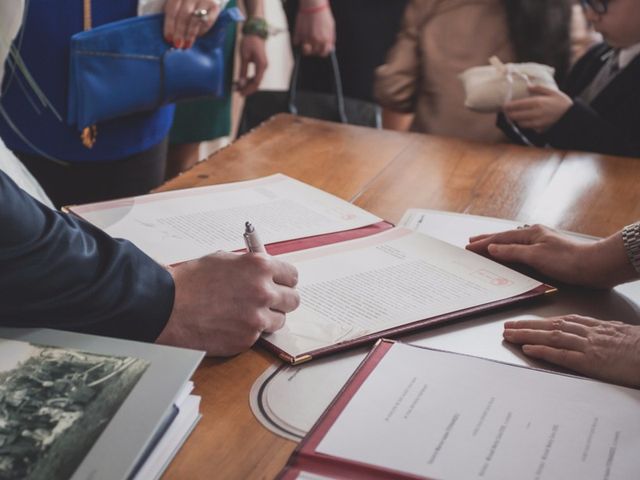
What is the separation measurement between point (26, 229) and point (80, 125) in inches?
27.6

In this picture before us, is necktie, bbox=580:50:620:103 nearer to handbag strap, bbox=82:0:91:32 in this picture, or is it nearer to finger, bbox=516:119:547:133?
finger, bbox=516:119:547:133

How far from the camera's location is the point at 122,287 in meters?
0.74

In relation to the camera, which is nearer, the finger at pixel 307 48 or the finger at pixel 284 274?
the finger at pixel 284 274

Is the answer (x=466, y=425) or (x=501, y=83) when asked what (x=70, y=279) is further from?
(x=501, y=83)

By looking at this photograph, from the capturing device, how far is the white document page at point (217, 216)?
3.27ft

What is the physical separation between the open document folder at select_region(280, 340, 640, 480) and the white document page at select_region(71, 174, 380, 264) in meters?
0.34

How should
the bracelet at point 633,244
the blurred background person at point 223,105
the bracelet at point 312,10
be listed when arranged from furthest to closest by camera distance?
the bracelet at point 312,10 < the blurred background person at point 223,105 < the bracelet at point 633,244

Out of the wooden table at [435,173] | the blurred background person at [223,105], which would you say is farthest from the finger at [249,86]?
the wooden table at [435,173]

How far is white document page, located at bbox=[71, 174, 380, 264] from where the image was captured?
3.27 feet

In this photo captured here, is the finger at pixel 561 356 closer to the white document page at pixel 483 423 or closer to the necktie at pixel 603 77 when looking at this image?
the white document page at pixel 483 423

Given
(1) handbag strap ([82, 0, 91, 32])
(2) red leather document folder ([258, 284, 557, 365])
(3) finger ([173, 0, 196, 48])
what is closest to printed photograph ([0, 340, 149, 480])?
(2) red leather document folder ([258, 284, 557, 365])

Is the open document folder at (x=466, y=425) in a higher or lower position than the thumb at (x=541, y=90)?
higher

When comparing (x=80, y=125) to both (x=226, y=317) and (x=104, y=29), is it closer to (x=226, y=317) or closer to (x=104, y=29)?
(x=104, y=29)

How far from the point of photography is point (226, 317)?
2.53 feet
